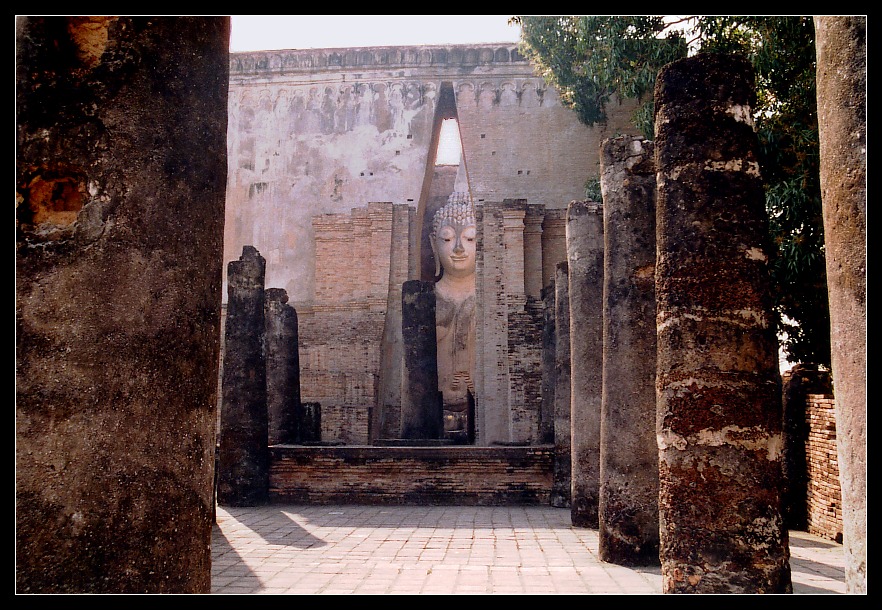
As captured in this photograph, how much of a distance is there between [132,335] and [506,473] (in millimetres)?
10097

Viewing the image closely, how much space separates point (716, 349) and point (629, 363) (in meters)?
2.76

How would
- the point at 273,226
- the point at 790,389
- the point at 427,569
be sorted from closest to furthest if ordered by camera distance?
the point at 427,569, the point at 790,389, the point at 273,226

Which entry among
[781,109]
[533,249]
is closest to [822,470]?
[781,109]

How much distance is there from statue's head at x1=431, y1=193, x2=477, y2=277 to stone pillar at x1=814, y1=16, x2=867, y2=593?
17149 mm

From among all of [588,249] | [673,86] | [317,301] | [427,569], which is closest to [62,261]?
[673,86]

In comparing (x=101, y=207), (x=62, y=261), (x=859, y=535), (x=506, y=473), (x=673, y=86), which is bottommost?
(x=506, y=473)

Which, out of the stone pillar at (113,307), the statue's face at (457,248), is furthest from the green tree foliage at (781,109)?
the stone pillar at (113,307)

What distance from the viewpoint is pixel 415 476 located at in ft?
39.3

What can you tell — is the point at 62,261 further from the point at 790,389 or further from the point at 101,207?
the point at 790,389

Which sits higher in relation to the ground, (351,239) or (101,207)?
(351,239)

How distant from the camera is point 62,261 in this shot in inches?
87.3

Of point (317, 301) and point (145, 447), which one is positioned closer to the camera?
point (145, 447)

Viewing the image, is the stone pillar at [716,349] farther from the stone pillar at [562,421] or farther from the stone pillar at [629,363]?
the stone pillar at [562,421]

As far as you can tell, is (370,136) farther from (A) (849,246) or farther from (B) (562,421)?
(A) (849,246)
